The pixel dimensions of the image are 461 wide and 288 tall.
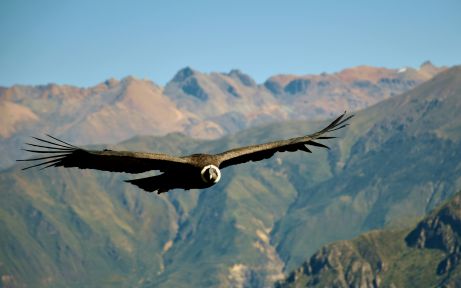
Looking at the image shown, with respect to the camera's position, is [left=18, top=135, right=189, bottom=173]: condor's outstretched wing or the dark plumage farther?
the dark plumage

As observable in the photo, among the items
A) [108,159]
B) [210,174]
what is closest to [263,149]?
[210,174]

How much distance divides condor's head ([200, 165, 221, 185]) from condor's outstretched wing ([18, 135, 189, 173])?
5.04 ft

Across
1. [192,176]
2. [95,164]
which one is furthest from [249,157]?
[95,164]

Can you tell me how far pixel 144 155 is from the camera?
50.3m

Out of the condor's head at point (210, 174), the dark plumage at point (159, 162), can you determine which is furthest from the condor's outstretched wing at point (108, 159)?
the condor's head at point (210, 174)

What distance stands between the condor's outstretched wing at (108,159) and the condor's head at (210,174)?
1536mm

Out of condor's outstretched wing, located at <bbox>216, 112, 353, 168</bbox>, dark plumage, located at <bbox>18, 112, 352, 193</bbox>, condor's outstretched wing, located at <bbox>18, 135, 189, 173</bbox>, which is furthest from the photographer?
condor's outstretched wing, located at <bbox>216, 112, 353, 168</bbox>

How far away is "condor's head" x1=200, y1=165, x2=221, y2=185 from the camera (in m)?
49.6

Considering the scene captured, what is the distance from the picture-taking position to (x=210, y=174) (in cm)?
4975

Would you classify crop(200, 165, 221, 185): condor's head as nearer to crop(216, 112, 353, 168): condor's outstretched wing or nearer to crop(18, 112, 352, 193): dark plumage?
crop(18, 112, 352, 193): dark plumage

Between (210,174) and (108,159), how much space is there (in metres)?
5.71

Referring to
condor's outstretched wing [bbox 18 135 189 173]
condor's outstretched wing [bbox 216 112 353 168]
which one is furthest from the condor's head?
condor's outstretched wing [bbox 216 112 353 168]

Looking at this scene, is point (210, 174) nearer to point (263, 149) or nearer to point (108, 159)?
point (108, 159)

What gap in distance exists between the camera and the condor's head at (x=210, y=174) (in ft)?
163
